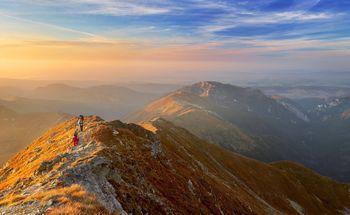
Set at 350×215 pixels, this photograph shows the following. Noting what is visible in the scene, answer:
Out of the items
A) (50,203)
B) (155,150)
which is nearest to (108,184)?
(50,203)

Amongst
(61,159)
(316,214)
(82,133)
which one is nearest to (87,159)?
(61,159)

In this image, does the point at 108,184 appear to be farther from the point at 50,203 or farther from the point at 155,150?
the point at 155,150

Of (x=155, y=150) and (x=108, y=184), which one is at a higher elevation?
(x=108, y=184)

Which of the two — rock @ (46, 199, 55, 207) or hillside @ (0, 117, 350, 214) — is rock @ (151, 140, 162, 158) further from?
rock @ (46, 199, 55, 207)

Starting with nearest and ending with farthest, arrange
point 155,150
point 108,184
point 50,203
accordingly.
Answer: point 50,203, point 108,184, point 155,150

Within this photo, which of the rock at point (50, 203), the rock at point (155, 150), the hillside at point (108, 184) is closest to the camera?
the rock at point (50, 203)

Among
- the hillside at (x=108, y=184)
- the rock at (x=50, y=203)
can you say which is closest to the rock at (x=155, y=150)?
the hillside at (x=108, y=184)

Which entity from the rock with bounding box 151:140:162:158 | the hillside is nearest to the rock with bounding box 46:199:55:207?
the hillside

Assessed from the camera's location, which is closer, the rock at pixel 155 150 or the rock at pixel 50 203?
the rock at pixel 50 203

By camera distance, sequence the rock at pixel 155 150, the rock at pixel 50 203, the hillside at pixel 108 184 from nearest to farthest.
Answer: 1. the rock at pixel 50 203
2. the hillside at pixel 108 184
3. the rock at pixel 155 150

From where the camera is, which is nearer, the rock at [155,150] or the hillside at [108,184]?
the hillside at [108,184]

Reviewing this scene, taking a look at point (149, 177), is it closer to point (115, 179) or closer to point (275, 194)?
point (115, 179)

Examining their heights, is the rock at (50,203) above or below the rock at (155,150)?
above

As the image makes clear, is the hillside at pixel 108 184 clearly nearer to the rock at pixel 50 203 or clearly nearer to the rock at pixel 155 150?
the rock at pixel 50 203
